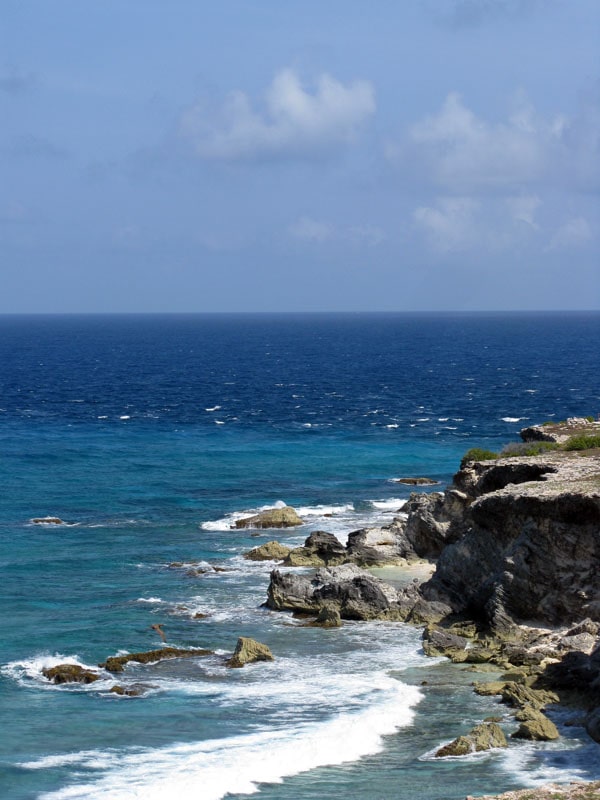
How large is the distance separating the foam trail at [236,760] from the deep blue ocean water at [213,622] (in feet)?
0.24

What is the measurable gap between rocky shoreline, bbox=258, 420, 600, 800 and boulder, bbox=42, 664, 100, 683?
11088 millimetres

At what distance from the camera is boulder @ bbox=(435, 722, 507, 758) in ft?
109

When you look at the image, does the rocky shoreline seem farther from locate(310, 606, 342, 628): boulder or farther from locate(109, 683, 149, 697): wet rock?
locate(109, 683, 149, 697): wet rock

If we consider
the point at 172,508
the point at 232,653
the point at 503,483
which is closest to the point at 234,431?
the point at 172,508

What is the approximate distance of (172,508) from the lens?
7294cm

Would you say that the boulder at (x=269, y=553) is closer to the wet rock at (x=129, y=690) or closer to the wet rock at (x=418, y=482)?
the wet rock at (x=129, y=690)

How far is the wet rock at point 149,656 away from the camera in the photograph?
138ft

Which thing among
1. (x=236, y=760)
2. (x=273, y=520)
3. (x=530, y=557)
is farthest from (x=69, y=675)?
(x=273, y=520)

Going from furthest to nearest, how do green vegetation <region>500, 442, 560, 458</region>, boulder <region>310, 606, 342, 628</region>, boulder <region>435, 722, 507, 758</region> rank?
green vegetation <region>500, 442, 560, 458</region> < boulder <region>310, 606, 342, 628</region> < boulder <region>435, 722, 507, 758</region>

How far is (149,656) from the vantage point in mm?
42969

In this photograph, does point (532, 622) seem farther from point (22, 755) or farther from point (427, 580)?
point (22, 755)

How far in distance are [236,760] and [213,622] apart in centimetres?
A: 1479

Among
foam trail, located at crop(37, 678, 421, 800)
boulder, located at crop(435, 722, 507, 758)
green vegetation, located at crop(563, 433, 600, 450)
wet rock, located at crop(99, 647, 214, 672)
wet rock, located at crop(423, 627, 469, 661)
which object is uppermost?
green vegetation, located at crop(563, 433, 600, 450)

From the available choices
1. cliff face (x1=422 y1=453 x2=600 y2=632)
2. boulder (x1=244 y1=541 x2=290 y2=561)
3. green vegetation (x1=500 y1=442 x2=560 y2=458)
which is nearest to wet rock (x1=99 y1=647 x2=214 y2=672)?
cliff face (x1=422 y1=453 x2=600 y2=632)
